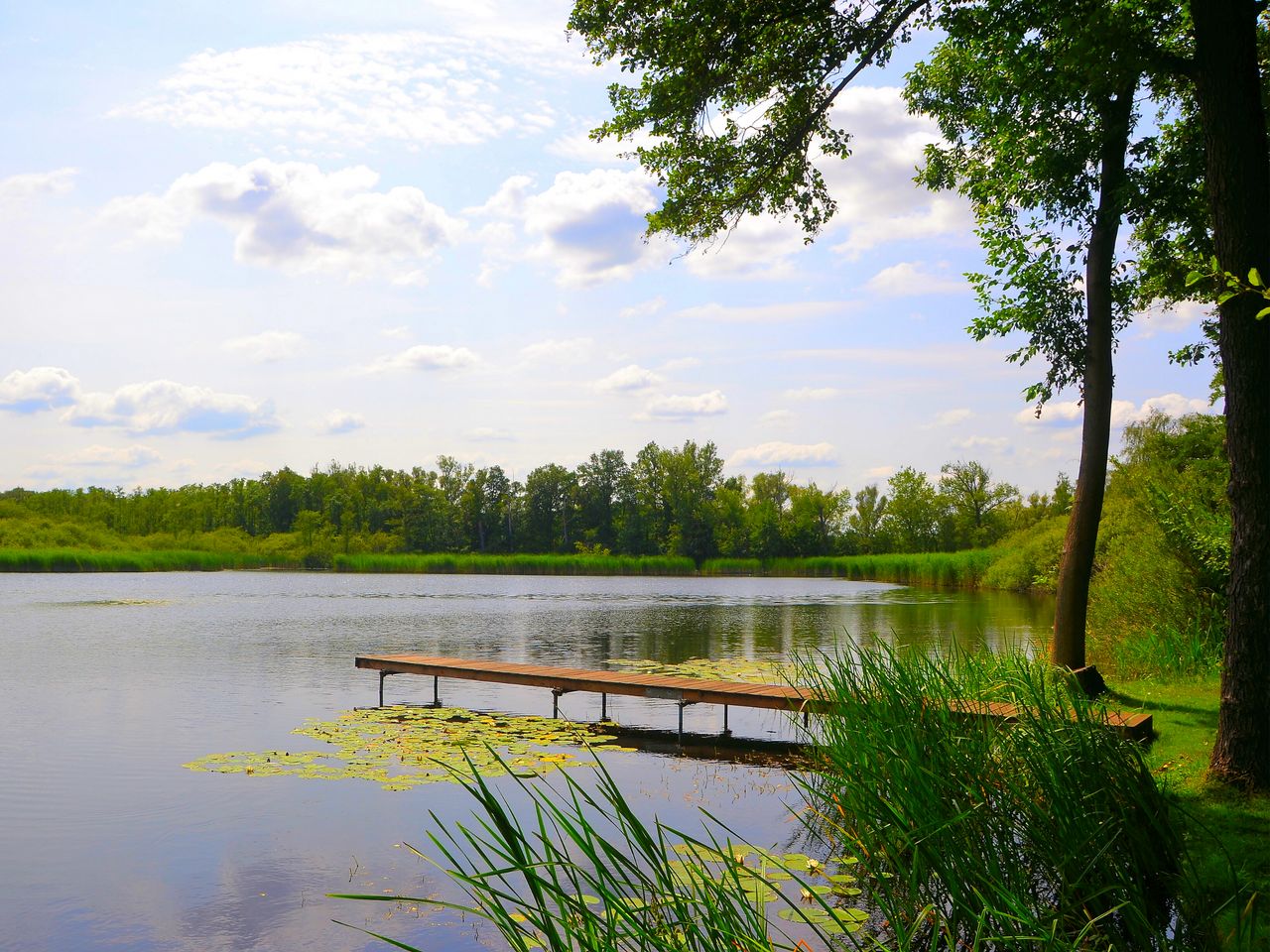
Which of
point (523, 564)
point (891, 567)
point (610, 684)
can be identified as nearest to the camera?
point (610, 684)

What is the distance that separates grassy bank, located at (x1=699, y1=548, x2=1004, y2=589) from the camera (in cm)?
4491

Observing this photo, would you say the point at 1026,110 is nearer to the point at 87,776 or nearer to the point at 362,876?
the point at 362,876

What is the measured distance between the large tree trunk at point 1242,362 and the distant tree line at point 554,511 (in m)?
65.8

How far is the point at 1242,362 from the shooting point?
6449mm

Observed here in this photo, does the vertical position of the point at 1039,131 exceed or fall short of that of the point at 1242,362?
it exceeds it

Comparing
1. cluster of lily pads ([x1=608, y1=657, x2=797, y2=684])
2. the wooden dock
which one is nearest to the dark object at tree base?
the wooden dock

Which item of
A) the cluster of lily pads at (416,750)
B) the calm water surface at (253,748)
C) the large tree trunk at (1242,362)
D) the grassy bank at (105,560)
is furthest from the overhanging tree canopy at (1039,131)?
the grassy bank at (105,560)

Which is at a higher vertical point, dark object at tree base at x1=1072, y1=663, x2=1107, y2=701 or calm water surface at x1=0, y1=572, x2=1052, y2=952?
dark object at tree base at x1=1072, y1=663, x2=1107, y2=701

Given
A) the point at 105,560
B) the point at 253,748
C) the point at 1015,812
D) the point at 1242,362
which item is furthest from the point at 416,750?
the point at 105,560

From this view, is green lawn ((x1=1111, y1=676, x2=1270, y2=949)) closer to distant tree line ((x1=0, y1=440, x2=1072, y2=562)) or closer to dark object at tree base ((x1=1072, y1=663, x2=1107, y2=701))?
dark object at tree base ((x1=1072, y1=663, x2=1107, y2=701))

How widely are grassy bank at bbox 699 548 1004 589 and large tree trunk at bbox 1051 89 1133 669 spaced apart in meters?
33.4

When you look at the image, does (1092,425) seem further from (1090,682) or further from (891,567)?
(891,567)

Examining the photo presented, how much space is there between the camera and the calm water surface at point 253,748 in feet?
20.6

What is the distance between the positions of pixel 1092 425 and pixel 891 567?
147ft
